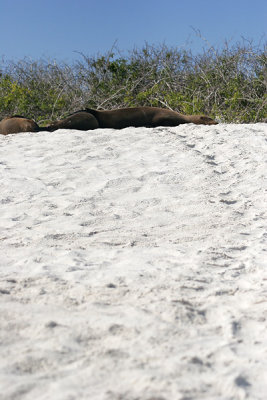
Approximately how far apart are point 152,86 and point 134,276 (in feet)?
37.3

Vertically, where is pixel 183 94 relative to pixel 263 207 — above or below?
above

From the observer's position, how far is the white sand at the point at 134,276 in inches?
78.5

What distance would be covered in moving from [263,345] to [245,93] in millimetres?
10982

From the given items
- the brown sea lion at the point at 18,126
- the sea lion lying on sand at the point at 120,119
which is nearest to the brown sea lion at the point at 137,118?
the sea lion lying on sand at the point at 120,119

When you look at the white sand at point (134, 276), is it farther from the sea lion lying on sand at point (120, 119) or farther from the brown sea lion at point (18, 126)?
the brown sea lion at point (18, 126)

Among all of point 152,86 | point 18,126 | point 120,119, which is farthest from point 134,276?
point 152,86

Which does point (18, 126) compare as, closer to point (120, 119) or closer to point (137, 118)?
point (120, 119)

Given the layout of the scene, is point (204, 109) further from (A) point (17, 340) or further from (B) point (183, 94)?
(A) point (17, 340)

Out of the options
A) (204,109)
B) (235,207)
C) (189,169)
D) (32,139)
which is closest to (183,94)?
(204,109)

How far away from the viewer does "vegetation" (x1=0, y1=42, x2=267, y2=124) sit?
40.6 feet

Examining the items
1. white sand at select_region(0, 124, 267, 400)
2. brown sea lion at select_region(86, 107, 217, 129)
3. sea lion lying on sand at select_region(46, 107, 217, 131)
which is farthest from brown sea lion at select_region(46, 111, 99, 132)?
white sand at select_region(0, 124, 267, 400)

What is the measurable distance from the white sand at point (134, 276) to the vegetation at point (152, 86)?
18.9 ft

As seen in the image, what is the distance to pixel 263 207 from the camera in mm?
4805

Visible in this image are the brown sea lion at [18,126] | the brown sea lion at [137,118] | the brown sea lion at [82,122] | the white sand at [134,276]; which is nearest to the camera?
the white sand at [134,276]
